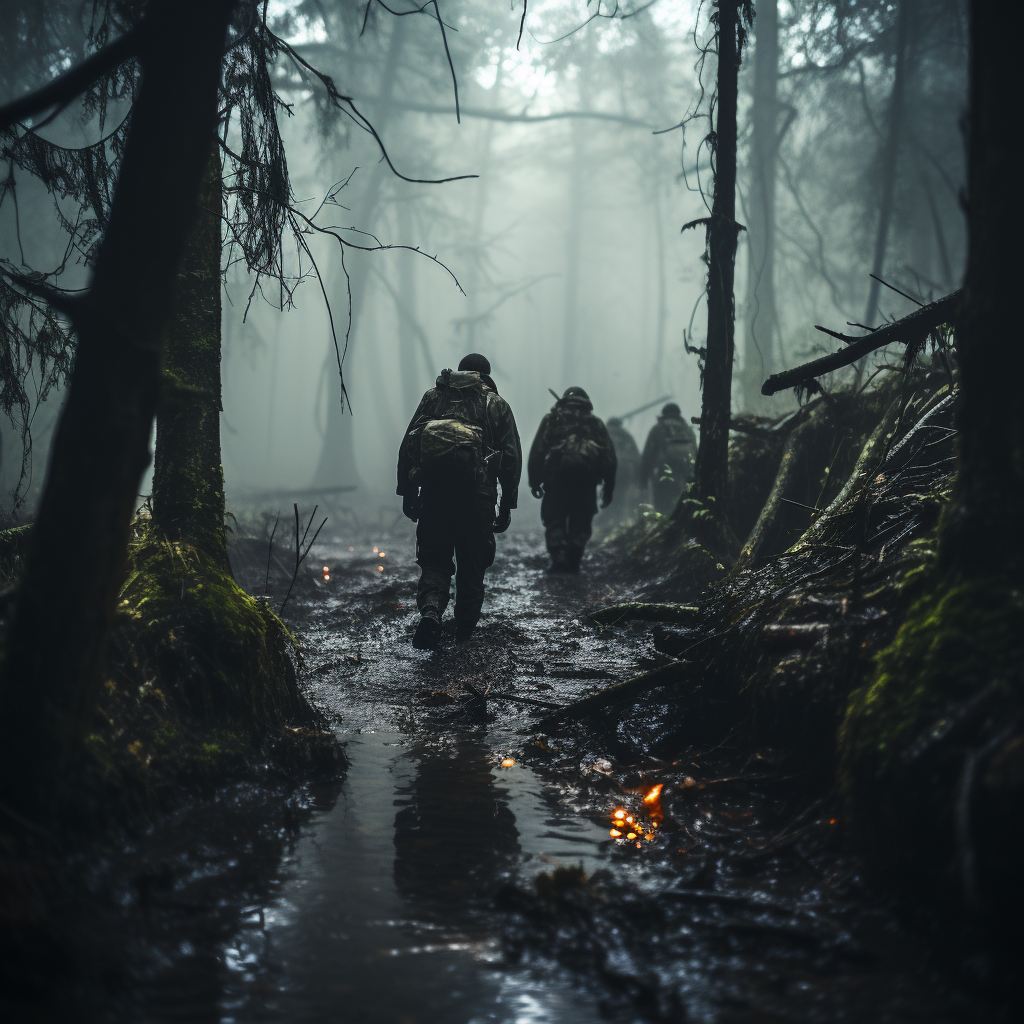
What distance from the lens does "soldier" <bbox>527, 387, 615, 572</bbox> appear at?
361 inches

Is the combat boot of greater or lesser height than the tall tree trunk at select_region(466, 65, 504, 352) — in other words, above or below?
below

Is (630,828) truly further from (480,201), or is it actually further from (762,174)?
(480,201)

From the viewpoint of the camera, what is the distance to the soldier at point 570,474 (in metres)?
9.16

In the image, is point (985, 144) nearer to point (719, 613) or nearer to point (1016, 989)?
point (1016, 989)

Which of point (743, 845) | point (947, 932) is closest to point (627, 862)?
point (743, 845)

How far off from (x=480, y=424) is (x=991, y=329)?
163 inches

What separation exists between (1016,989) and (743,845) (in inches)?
42.8

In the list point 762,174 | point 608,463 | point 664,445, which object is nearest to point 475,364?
point 608,463

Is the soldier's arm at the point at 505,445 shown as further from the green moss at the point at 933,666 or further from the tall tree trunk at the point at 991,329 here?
the tall tree trunk at the point at 991,329

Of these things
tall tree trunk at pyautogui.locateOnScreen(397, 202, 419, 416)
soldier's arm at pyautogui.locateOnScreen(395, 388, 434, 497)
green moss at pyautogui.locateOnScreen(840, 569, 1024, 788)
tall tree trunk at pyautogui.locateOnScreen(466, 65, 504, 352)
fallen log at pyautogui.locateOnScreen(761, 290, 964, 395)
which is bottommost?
green moss at pyautogui.locateOnScreen(840, 569, 1024, 788)

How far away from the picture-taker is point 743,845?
250 centimetres

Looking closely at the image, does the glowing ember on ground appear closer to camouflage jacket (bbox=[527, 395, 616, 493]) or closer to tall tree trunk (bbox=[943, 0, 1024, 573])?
tall tree trunk (bbox=[943, 0, 1024, 573])

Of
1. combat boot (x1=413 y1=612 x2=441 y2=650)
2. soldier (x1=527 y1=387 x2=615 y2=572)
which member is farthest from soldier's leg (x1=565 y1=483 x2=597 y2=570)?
combat boot (x1=413 y1=612 x2=441 y2=650)

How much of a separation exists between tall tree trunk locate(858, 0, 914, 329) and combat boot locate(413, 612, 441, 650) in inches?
495
